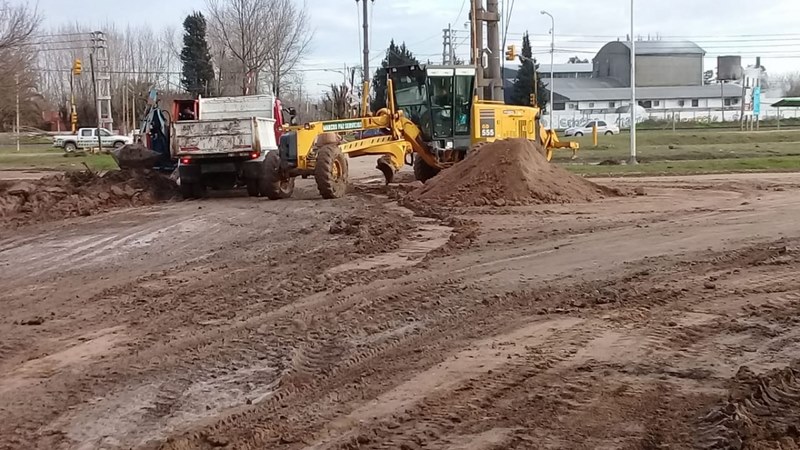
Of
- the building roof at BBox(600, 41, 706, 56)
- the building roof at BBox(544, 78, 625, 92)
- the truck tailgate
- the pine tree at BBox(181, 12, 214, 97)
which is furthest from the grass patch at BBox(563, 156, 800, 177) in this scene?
the building roof at BBox(600, 41, 706, 56)

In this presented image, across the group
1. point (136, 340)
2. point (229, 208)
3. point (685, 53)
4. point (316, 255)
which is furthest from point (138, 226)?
point (685, 53)

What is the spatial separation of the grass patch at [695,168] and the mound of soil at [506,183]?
841 centimetres

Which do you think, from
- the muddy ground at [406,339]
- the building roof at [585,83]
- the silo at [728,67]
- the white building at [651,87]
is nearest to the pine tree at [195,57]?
the white building at [651,87]

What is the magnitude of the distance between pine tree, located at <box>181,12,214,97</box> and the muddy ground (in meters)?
49.9

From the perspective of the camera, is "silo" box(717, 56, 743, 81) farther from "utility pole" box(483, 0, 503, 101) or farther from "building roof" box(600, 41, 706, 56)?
"utility pole" box(483, 0, 503, 101)

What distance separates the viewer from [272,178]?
20.1 metres

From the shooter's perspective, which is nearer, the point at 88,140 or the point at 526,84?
the point at 88,140

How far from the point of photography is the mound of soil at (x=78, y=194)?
17.6m

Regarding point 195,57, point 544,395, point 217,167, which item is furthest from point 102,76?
point 544,395

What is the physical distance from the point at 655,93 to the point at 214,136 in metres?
104

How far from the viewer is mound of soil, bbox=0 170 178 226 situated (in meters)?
17.6

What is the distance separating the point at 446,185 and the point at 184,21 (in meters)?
56.1

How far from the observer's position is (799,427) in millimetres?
4953

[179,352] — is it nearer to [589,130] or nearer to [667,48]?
[589,130]
